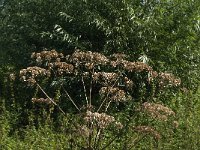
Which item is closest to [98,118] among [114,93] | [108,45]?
[114,93]

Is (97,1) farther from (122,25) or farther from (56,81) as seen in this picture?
(56,81)

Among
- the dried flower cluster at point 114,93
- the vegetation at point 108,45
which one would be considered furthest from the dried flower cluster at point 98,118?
the vegetation at point 108,45

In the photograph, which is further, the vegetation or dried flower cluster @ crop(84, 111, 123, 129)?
the vegetation

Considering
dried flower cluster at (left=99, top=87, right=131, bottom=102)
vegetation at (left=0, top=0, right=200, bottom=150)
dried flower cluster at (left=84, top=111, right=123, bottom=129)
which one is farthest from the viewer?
vegetation at (left=0, top=0, right=200, bottom=150)

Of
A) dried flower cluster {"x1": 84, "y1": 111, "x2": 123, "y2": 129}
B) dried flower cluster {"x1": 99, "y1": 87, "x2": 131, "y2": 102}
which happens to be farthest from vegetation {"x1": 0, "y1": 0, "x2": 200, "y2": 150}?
dried flower cluster {"x1": 84, "y1": 111, "x2": 123, "y2": 129}

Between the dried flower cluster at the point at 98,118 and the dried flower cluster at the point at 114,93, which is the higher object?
the dried flower cluster at the point at 114,93

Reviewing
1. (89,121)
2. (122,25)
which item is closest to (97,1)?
(122,25)

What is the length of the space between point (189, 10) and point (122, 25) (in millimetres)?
1319

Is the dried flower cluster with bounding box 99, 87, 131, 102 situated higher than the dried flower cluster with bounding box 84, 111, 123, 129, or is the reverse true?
the dried flower cluster with bounding box 99, 87, 131, 102

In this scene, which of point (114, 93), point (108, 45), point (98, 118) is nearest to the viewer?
Result: point (98, 118)

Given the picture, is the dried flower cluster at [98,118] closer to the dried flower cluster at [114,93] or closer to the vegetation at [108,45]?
the dried flower cluster at [114,93]

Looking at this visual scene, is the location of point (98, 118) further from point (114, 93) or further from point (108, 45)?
point (108, 45)

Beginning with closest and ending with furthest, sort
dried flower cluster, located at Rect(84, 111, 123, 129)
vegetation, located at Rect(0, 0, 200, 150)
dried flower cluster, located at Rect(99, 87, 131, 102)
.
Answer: dried flower cluster, located at Rect(84, 111, 123, 129)
dried flower cluster, located at Rect(99, 87, 131, 102)
vegetation, located at Rect(0, 0, 200, 150)

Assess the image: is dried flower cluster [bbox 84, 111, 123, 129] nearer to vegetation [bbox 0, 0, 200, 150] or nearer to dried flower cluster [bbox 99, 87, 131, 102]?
dried flower cluster [bbox 99, 87, 131, 102]
